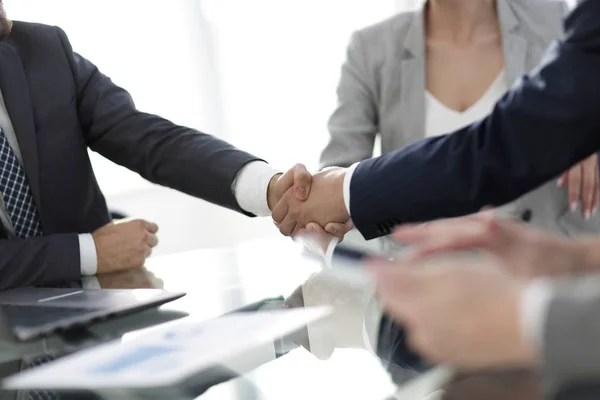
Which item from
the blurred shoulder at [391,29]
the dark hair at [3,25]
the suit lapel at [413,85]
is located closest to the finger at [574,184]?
the suit lapel at [413,85]

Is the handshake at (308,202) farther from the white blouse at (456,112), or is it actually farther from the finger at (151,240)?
the white blouse at (456,112)

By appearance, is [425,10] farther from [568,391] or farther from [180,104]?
[180,104]

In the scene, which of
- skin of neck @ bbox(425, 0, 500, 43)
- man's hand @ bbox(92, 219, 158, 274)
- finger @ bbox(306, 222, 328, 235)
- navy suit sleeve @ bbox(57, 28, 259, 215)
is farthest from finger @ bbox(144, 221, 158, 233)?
skin of neck @ bbox(425, 0, 500, 43)

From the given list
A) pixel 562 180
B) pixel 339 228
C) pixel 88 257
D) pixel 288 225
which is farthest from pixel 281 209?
pixel 562 180

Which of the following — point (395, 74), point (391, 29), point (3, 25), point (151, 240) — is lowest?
point (151, 240)

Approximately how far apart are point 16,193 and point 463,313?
136cm

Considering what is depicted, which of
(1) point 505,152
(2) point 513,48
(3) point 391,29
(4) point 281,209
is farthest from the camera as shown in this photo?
(3) point 391,29

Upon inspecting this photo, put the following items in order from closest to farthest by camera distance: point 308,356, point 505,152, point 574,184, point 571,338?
point 571,338
point 308,356
point 505,152
point 574,184

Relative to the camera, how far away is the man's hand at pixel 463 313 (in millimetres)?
606

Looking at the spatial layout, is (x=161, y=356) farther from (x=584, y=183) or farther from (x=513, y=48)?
(x=513, y=48)

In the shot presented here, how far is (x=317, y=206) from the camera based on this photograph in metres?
1.70

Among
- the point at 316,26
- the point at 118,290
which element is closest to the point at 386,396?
the point at 118,290

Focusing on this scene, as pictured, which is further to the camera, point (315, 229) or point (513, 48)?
point (513, 48)

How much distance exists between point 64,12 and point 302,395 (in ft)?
10.8
